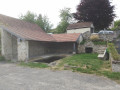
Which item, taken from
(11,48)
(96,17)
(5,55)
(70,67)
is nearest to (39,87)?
(70,67)

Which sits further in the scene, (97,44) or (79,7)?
(79,7)

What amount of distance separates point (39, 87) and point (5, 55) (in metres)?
8.41

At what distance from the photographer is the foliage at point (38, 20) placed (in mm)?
Answer: 24156

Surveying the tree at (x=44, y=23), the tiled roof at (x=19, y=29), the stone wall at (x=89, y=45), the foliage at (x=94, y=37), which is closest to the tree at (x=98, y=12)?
the tree at (x=44, y=23)

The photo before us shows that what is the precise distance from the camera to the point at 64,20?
93.8 ft

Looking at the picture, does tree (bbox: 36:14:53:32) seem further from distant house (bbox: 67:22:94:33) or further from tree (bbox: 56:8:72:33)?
distant house (bbox: 67:22:94:33)

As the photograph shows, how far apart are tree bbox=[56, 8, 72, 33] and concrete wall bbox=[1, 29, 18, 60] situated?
58.0ft

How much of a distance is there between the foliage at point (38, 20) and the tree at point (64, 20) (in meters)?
3.42

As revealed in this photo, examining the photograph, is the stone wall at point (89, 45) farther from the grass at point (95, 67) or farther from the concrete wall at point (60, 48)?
the grass at point (95, 67)

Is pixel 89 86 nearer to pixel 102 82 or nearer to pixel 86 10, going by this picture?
pixel 102 82

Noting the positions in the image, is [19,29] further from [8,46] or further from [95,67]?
[95,67]

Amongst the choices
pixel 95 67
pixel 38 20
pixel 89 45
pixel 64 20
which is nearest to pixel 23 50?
pixel 95 67

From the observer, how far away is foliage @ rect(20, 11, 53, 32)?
24156 mm

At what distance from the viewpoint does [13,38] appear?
1146 centimetres
